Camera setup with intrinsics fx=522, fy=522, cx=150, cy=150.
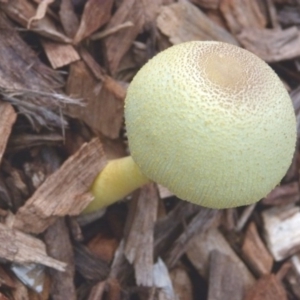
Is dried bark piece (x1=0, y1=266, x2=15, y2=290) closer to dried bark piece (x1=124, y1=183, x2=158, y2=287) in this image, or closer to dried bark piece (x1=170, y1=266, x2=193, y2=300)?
dried bark piece (x1=124, y1=183, x2=158, y2=287)

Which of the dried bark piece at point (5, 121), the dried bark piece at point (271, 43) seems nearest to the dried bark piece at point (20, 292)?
the dried bark piece at point (5, 121)

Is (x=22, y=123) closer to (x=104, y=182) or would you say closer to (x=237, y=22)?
(x=104, y=182)

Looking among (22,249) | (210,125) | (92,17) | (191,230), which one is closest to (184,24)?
(92,17)

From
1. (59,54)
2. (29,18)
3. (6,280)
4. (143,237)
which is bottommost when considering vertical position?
(143,237)

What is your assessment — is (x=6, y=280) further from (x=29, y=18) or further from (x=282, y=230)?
(x=282, y=230)

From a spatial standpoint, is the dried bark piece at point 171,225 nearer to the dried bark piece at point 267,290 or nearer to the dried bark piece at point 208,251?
the dried bark piece at point 208,251

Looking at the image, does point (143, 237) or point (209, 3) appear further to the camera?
point (209, 3)

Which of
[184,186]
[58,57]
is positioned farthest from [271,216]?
[58,57]

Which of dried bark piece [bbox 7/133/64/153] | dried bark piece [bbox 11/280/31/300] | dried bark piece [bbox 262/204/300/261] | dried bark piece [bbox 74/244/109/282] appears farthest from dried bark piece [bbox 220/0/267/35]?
dried bark piece [bbox 11/280/31/300]
